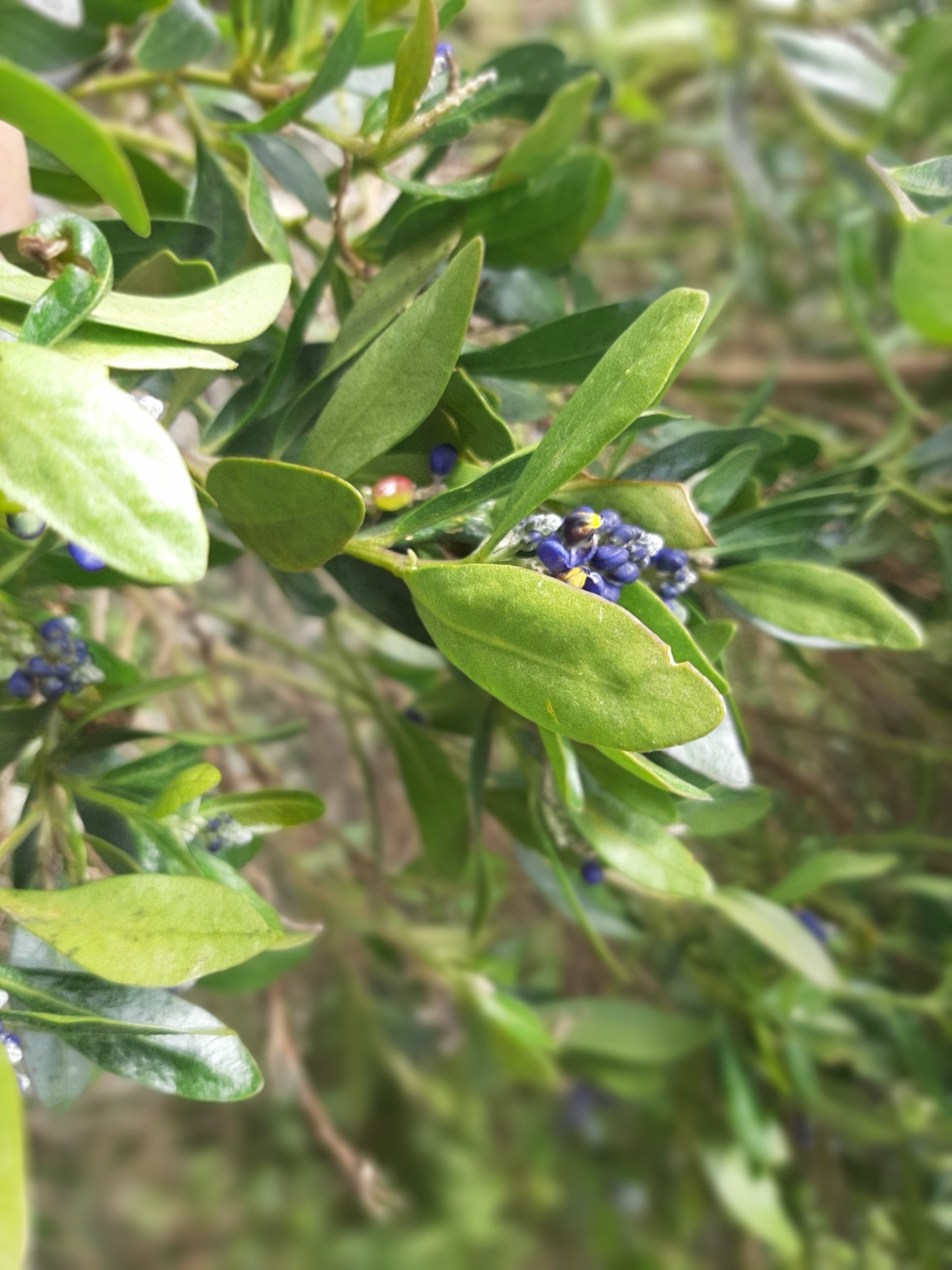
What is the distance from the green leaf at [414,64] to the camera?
1.09 feet

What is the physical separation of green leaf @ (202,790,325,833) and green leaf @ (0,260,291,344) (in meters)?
0.18

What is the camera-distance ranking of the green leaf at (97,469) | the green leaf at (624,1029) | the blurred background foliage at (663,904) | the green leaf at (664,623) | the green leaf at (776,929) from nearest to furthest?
1. the green leaf at (97,469)
2. the green leaf at (664,623)
3. the green leaf at (776,929)
4. the blurred background foliage at (663,904)
5. the green leaf at (624,1029)

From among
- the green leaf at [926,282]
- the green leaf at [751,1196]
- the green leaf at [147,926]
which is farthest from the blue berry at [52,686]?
the green leaf at [751,1196]

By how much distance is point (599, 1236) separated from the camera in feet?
4.91

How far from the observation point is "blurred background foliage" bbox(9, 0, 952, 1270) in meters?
0.66

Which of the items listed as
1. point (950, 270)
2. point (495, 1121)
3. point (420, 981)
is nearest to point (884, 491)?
point (950, 270)

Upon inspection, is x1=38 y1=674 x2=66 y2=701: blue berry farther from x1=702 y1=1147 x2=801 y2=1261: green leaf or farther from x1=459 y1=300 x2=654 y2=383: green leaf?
x1=702 y1=1147 x2=801 y2=1261: green leaf

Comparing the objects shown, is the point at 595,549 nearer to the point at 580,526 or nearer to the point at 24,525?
the point at 580,526

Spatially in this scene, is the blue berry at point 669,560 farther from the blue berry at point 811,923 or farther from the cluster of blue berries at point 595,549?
the blue berry at point 811,923

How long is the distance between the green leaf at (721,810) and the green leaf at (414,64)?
31cm

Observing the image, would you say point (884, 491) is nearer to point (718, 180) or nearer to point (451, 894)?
point (451, 894)

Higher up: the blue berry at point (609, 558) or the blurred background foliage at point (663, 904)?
the blue berry at point (609, 558)

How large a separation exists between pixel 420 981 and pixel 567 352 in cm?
83

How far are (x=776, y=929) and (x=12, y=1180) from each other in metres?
0.43
